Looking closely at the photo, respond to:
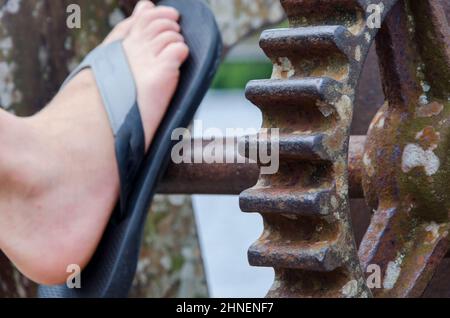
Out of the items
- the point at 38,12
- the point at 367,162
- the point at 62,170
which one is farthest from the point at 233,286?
the point at 367,162

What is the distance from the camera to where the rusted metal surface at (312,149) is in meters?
0.85

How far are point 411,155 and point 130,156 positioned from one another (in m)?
0.51

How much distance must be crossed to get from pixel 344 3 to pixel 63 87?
2.43 ft

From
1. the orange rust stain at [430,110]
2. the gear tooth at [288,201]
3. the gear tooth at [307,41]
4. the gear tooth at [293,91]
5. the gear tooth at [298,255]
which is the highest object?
the gear tooth at [307,41]

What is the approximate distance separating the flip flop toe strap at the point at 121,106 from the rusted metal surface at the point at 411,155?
45 cm

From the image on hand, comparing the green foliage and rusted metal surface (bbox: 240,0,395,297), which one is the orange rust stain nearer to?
rusted metal surface (bbox: 240,0,395,297)

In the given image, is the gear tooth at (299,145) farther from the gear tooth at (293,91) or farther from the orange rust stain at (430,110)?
the orange rust stain at (430,110)

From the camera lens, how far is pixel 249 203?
0.89 m

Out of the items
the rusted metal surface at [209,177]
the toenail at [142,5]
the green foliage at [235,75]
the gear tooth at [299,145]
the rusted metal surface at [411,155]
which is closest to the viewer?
the gear tooth at [299,145]

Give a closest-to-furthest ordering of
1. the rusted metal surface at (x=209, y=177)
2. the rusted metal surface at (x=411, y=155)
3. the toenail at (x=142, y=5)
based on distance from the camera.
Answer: the rusted metal surface at (x=411, y=155)
the rusted metal surface at (x=209, y=177)
the toenail at (x=142, y=5)

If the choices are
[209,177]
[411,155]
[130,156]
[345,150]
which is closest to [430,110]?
[411,155]

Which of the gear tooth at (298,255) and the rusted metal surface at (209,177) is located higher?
the gear tooth at (298,255)

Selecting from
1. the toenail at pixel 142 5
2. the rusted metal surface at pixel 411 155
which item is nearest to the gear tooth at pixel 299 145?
the rusted metal surface at pixel 411 155
